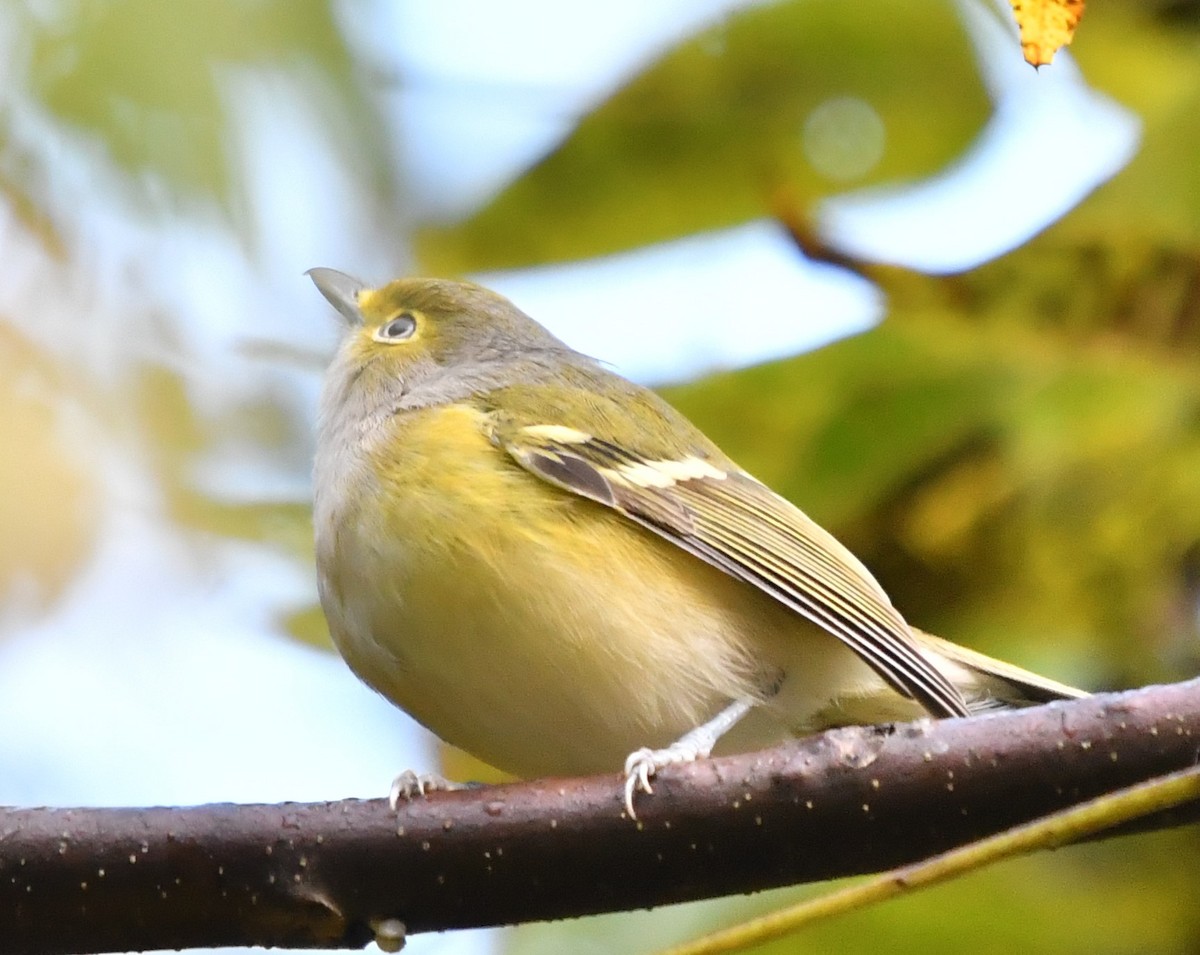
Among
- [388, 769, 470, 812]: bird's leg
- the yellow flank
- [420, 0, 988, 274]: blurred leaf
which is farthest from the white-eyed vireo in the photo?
[420, 0, 988, 274]: blurred leaf

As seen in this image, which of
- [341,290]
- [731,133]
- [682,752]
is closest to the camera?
[682,752]

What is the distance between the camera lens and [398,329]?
364cm

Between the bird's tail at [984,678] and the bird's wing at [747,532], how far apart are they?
8cm

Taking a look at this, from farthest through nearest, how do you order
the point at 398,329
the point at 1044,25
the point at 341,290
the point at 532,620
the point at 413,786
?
the point at 341,290 → the point at 398,329 → the point at 532,620 → the point at 413,786 → the point at 1044,25

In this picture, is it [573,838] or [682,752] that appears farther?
[682,752]

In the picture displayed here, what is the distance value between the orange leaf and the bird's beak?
254 centimetres

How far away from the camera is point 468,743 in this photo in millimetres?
2738

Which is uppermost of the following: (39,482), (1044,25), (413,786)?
(39,482)

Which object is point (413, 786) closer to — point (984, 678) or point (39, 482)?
point (984, 678)

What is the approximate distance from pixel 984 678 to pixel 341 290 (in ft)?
5.96

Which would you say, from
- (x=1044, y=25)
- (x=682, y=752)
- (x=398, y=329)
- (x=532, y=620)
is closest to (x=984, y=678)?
(x=682, y=752)

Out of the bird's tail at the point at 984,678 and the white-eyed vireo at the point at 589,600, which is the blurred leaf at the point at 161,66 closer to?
the white-eyed vireo at the point at 589,600

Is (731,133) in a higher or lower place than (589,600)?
higher

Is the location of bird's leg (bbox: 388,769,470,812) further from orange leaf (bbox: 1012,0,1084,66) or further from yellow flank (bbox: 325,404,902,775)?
orange leaf (bbox: 1012,0,1084,66)
